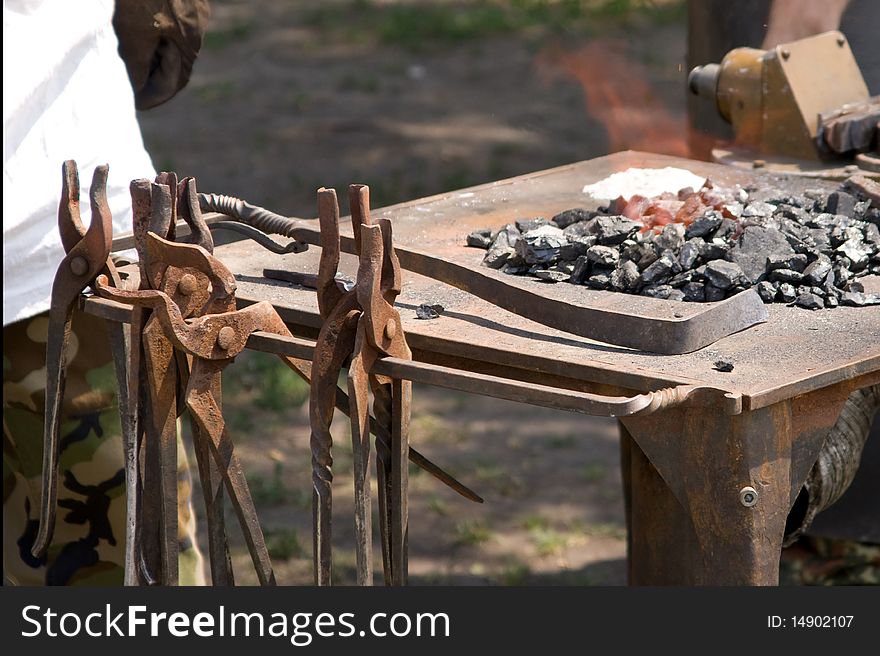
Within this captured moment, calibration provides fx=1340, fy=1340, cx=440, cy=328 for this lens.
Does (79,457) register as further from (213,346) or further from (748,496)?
(748,496)

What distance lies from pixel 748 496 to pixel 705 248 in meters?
0.47

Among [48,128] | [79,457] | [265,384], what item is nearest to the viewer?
[48,128]

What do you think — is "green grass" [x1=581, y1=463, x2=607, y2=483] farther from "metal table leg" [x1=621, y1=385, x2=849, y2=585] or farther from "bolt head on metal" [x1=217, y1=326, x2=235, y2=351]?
"bolt head on metal" [x1=217, y1=326, x2=235, y2=351]

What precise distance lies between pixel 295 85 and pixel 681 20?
284cm

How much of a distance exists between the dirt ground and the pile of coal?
85 centimetres

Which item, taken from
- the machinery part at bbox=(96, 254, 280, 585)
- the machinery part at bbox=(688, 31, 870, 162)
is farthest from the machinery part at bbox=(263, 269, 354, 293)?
the machinery part at bbox=(688, 31, 870, 162)

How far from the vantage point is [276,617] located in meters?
1.75

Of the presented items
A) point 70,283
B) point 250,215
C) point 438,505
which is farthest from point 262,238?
point 438,505

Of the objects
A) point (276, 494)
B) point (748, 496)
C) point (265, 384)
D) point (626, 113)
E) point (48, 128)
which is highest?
point (48, 128)

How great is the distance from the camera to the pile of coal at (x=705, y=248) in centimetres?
195

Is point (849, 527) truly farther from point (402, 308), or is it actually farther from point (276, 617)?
point (276, 617)

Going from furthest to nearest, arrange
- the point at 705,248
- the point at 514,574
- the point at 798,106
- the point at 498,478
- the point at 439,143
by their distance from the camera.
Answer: the point at 439,143 → the point at 498,478 → the point at 514,574 → the point at 798,106 → the point at 705,248

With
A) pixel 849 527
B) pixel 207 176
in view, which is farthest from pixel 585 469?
pixel 207 176

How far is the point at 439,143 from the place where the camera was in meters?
7.34
